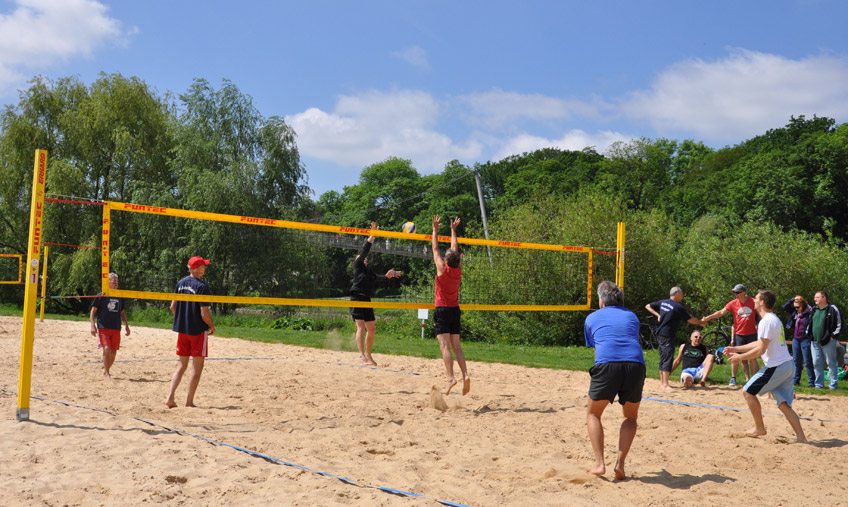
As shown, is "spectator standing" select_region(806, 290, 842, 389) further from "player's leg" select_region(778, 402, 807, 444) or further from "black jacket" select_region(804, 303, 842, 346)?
"player's leg" select_region(778, 402, 807, 444)

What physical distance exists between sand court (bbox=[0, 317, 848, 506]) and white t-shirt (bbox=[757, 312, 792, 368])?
714 millimetres

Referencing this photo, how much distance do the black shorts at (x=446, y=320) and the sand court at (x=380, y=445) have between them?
69cm

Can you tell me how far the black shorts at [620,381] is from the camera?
Answer: 4520 mm

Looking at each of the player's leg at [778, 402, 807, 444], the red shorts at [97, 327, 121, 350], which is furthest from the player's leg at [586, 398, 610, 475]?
the red shorts at [97, 327, 121, 350]

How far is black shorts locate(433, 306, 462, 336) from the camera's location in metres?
7.09

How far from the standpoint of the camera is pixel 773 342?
19.1ft

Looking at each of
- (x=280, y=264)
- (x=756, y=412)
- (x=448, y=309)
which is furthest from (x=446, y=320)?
(x=280, y=264)

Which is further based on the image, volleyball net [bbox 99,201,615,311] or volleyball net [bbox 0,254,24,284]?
volleyball net [bbox 0,254,24,284]

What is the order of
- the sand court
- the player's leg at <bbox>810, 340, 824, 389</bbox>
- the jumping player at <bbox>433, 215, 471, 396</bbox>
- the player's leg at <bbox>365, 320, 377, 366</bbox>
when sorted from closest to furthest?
the sand court, the jumping player at <bbox>433, 215, 471, 396</bbox>, the player's leg at <bbox>810, 340, 824, 389</bbox>, the player's leg at <bbox>365, 320, 377, 366</bbox>

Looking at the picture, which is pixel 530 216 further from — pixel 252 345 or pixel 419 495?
pixel 419 495

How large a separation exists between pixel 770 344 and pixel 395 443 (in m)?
3.47

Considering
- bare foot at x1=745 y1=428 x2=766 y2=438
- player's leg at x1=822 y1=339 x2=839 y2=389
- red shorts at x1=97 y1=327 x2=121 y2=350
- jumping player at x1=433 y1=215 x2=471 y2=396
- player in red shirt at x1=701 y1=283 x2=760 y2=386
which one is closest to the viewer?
bare foot at x1=745 y1=428 x2=766 y2=438

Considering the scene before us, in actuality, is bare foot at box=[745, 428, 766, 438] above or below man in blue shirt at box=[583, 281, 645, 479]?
below

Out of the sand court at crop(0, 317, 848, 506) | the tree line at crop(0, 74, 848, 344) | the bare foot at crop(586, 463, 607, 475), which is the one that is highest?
the tree line at crop(0, 74, 848, 344)
